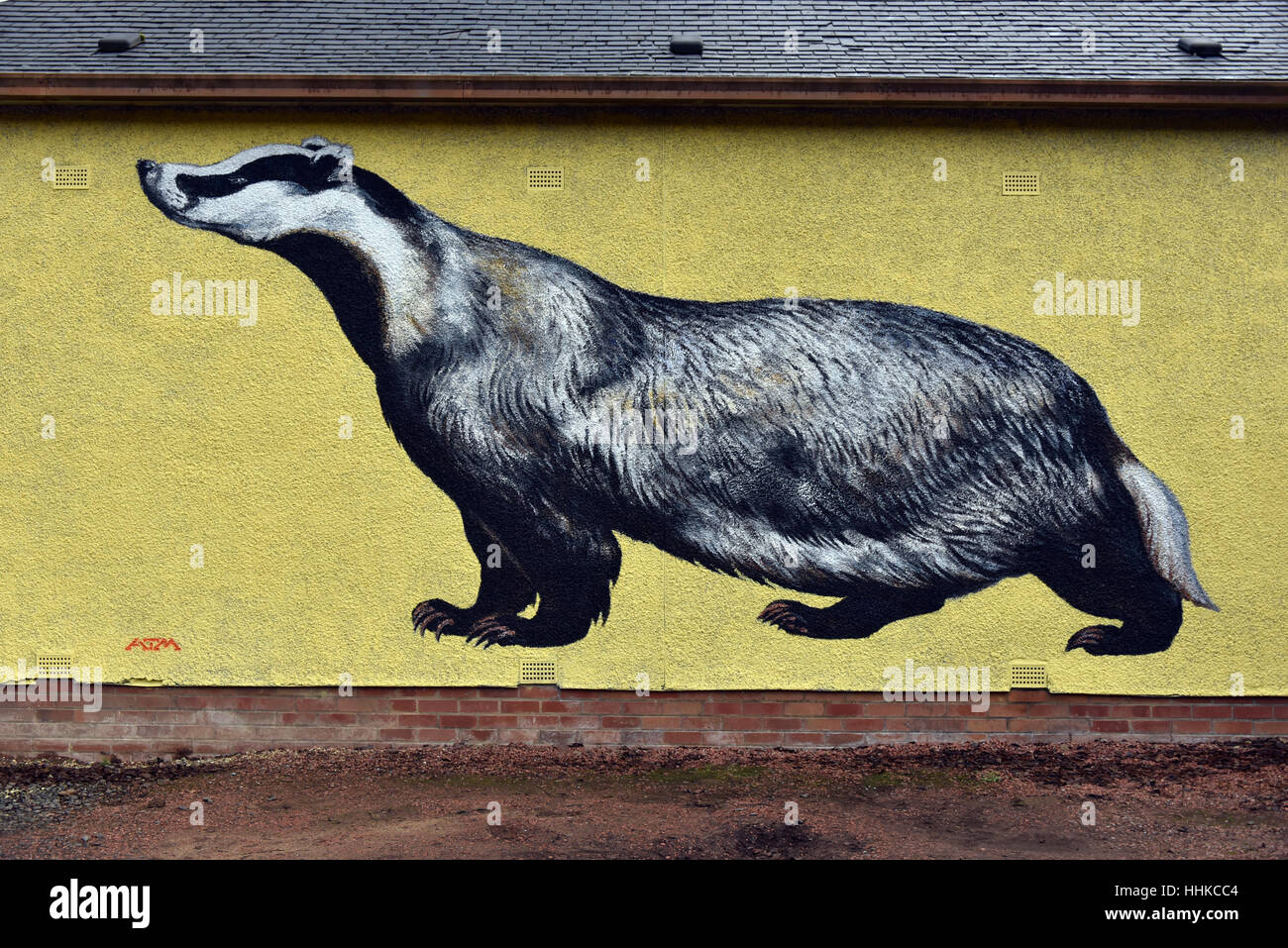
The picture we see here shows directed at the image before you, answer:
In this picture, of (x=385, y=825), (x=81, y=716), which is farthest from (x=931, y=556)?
(x=81, y=716)

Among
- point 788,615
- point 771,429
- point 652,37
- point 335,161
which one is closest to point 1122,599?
point 788,615

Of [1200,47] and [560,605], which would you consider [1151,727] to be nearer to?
[560,605]

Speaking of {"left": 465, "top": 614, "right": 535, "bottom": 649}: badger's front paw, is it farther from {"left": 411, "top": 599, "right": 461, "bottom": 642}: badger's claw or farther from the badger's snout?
the badger's snout

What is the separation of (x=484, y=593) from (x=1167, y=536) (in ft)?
13.4

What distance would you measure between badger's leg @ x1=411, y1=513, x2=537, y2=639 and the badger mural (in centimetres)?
1

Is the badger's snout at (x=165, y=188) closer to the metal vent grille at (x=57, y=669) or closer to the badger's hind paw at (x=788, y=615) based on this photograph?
the metal vent grille at (x=57, y=669)

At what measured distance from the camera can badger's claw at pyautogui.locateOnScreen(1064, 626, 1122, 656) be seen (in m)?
5.96

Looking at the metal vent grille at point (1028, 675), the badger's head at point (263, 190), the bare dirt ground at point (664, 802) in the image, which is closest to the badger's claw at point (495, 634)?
the bare dirt ground at point (664, 802)

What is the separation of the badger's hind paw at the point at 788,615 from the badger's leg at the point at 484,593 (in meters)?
1.41

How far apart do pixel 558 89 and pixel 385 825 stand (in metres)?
4.20

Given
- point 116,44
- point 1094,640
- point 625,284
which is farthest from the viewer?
point 116,44

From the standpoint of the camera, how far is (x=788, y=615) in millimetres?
6008

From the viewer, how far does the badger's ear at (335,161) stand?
20.0 ft
